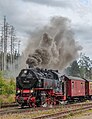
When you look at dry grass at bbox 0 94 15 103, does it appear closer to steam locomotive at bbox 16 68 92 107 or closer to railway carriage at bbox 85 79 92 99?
steam locomotive at bbox 16 68 92 107

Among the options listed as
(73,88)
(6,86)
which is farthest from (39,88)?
(6,86)

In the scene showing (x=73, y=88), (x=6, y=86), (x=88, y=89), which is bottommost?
(x=88, y=89)

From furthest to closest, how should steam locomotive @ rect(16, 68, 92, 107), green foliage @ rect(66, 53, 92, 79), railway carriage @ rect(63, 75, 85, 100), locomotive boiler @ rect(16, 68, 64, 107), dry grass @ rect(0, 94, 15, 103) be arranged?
green foliage @ rect(66, 53, 92, 79)
dry grass @ rect(0, 94, 15, 103)
railway carriage @ rect(63, 75, 85, 100)
steam locomotive @ rect(16, 68, 92, 107)
locomotive boiler @ rect(16, 68, 64, 107)

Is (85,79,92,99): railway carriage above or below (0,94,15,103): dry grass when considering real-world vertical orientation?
above

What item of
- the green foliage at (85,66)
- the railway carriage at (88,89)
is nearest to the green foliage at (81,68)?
the green foliage at (85,66)

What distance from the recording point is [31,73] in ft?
87.6

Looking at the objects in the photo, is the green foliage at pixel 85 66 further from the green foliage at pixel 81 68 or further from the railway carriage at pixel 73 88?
the railway carriage at pixel 73 88

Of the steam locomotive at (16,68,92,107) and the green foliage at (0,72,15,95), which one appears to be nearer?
the steam locomotive at (16,68,92,107)

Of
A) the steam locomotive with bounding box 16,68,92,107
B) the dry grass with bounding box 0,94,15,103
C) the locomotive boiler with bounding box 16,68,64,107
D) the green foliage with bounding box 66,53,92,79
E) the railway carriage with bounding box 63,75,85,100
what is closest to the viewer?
the locomotive boiler with bounding box 16,68,64,107

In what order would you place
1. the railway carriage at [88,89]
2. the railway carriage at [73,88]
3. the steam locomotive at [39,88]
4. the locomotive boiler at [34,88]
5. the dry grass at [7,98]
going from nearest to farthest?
the locomotive boiler at [34,88] → the steam locomotive at [39,88] → the railway carriage at [73,88] → the dry grass at [7,98] → the railway carriage at [88,89]

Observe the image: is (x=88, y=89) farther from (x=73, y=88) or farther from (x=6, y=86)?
(x=6, y=86)

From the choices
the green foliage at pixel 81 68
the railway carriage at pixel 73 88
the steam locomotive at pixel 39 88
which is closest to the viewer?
the steam locomotive at pixel 39 88

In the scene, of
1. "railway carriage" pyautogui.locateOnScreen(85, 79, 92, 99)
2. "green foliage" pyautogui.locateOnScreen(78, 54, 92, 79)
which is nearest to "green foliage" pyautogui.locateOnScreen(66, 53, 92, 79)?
"green foliage" pyautogui.locateOnScreen(78, 54, 92, 79)

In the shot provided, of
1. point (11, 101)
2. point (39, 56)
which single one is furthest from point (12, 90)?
point (39, 56)
